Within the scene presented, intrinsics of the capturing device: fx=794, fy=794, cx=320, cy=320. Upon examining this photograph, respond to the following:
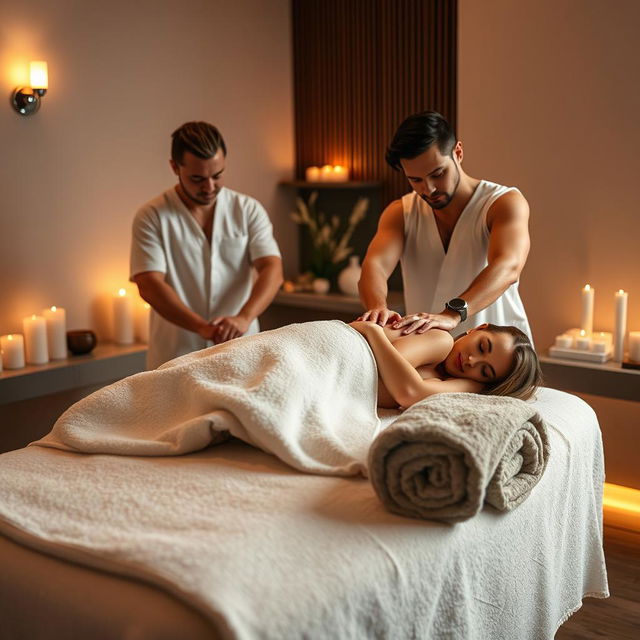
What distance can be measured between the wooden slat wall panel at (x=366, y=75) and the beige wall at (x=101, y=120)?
9.5 inches

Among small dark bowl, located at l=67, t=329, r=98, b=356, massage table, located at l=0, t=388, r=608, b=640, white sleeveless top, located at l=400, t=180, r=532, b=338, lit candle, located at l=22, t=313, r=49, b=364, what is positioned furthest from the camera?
small dark bowl, located at l=67, t=329, r=98, b=356

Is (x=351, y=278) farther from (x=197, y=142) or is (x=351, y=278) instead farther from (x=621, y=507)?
(x=621, y=507)

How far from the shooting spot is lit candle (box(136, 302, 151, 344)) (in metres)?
3.34

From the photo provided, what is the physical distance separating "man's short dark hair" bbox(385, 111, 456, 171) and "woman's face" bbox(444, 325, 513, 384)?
0.52m

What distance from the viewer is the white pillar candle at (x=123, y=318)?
326 centimetres

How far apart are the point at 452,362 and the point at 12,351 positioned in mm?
1728

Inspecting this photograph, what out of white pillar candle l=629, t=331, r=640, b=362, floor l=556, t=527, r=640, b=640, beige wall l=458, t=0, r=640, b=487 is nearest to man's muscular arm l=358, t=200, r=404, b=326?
beige wall l=458, t=0, r=640, b=487

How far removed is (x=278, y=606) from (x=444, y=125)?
1452mm

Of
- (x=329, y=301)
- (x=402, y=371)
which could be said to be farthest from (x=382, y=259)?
(x=329, y=301)

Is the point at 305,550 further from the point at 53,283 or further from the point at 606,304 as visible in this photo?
the point at 53,283

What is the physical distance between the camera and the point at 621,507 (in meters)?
2.88

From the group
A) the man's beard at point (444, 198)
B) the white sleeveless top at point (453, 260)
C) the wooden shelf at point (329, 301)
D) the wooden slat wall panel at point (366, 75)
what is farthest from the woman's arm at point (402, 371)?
the wooden slat wall panel at point (366, 75)

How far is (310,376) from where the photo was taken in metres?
1.62

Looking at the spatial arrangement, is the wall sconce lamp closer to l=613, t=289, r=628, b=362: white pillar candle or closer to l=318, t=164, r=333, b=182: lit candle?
l=318, t=164, r=333, b=182: lit candle
